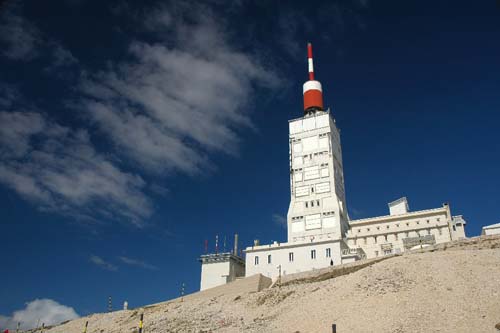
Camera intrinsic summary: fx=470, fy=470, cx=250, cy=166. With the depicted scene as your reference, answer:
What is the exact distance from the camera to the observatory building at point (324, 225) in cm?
7831

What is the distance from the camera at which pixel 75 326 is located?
7225 cm

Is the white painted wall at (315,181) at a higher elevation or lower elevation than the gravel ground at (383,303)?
higher

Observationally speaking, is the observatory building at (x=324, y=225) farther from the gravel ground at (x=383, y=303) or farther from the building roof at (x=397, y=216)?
the gravel ground at (x=383, y=303)

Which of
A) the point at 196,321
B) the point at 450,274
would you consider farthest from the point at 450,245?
the point at 196,321

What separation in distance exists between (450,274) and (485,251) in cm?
834

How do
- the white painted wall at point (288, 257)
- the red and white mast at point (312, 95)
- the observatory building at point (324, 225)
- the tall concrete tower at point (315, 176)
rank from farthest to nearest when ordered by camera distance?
the red and white mast at point (312, 95) < the tall concrete tower at point (315, 176) < the observatory building at point (324, 225) < the white painted wall at point (288, 257)

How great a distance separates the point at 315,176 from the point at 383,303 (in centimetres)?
5042

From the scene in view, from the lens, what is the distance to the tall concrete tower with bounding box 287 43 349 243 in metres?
82.3

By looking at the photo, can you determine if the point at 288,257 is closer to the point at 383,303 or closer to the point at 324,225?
the point at 324,225

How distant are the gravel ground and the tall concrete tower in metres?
27.9

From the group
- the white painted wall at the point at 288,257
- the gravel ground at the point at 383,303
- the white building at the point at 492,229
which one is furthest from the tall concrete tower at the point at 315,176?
the gravel ground at the point at 383,303

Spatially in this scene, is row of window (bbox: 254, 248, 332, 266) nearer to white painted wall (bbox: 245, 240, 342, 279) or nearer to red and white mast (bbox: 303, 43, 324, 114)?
white painted wall (bbox: 245, 240, 342, 279)

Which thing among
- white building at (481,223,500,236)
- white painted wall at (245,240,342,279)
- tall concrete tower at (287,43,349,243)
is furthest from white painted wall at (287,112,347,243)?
white building at (481,223,500,236)

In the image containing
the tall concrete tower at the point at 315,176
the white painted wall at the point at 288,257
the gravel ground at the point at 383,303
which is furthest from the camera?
the tall concrete tower at the point at 315,176
